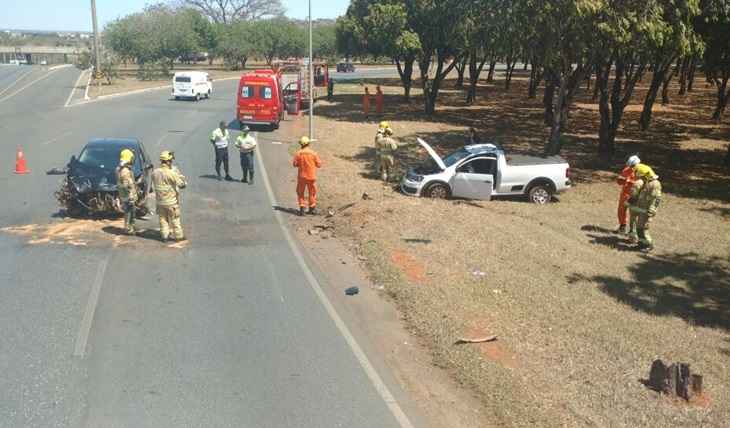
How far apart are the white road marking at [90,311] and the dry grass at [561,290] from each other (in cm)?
411

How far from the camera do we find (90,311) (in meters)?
9.15

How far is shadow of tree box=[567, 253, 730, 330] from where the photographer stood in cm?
1013

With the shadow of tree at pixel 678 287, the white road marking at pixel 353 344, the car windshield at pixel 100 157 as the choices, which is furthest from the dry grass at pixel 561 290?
the car windshield at pixel 100 157

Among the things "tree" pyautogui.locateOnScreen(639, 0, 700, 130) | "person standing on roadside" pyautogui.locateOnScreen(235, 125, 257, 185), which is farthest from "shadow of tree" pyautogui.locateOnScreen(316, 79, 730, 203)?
"person standing on roadside" pyautogui.locateOnScreen(235, 125, 257, 185)

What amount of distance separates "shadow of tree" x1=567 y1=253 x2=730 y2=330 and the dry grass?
3 cm

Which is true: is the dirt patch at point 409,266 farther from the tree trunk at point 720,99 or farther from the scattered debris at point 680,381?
the tree trunk at point 720,99

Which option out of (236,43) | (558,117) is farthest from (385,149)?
(236,43)

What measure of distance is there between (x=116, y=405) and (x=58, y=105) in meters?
39.5

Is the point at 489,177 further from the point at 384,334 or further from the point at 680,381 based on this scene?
the point at 680,381

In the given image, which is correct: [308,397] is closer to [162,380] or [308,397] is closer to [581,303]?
[162,380]

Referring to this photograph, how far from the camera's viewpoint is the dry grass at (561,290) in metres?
7.25

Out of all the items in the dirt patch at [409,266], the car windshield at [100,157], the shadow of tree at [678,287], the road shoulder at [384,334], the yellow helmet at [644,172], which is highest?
the yellow helmet at [644,172]

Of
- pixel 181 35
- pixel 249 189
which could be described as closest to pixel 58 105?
pixel 249 189

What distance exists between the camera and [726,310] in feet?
33.9
